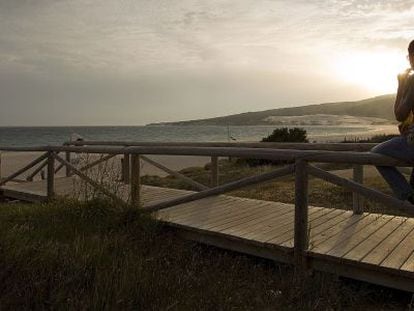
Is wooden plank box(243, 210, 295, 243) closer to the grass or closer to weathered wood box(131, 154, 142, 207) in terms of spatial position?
the grass

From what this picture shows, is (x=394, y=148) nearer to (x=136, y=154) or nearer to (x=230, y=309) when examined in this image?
(x=230, y=309)

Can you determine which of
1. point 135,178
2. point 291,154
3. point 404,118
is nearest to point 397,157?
point 404,118

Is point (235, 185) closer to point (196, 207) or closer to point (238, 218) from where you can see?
point (238, 218)

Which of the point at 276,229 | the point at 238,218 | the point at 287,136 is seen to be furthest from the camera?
the point at 287,136

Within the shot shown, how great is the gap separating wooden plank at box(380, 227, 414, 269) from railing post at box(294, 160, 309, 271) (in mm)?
785

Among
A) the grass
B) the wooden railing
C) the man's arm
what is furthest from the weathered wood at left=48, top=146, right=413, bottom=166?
the grass

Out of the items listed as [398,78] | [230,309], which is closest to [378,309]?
[230,309]

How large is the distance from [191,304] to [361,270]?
1704 mm

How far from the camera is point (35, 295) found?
365 cm

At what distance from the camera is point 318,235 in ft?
17.9

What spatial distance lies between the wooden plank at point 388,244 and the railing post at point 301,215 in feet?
2.01

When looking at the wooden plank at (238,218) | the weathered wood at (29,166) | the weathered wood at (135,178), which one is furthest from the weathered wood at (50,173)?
the wooden plank at (238,218)

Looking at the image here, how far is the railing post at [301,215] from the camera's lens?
16.1ft

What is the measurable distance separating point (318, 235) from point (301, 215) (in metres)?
0.60
